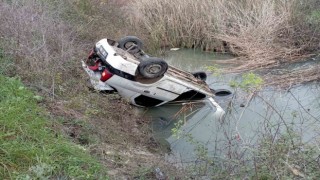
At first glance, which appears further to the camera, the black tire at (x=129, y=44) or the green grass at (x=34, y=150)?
the black tire at (x=129, y=44)

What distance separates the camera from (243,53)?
1139 centimetres

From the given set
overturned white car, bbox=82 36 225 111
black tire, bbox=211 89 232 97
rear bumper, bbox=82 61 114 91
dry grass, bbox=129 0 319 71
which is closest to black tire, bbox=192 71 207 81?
black tire, bbox=211 89 232 97

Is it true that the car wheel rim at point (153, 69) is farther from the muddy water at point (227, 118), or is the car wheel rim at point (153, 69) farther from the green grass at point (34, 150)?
the green grass at point (34, 150)

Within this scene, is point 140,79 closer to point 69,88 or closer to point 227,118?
→ point 69,88

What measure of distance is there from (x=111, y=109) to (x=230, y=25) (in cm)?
659

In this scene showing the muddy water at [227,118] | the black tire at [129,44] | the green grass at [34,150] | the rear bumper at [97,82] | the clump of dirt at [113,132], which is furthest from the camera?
the black tire at [129,44]

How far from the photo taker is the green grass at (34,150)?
3.60m

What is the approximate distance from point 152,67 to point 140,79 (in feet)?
1.00

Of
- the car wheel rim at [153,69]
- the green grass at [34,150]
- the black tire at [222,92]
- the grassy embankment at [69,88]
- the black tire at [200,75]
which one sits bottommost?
the green grass at [34,150]

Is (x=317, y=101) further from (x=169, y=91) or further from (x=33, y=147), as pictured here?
(x=33, y=147)

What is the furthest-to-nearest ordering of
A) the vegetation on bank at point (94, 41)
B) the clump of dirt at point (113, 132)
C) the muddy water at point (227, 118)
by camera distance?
the muddy water at point (227, 118) < the clump of dirt at point (113, 132) < the vegetation on bank at point (94, 41)

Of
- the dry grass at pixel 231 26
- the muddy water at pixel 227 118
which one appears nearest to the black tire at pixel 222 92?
the muddy water at pixel 227 118

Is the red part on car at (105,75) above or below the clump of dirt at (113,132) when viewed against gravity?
above

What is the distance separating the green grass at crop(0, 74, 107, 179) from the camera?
3.60 meters
